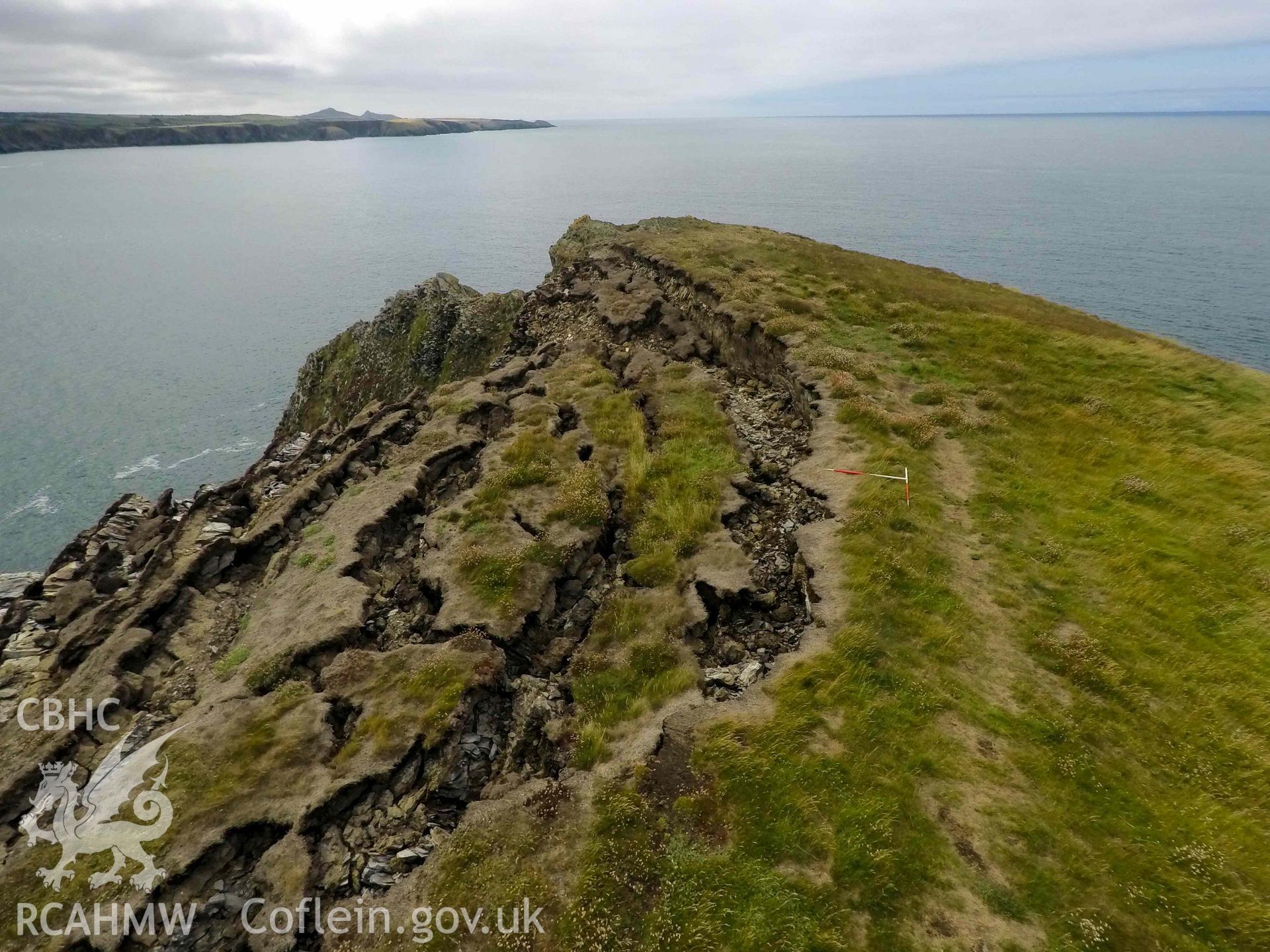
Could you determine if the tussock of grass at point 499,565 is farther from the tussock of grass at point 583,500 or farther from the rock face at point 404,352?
the rock face at point 404,352

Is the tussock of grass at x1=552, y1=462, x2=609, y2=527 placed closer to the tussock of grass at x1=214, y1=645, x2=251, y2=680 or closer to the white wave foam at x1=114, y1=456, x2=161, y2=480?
the tussock of grass at x1=214, y1=645, x2=251, y2=680

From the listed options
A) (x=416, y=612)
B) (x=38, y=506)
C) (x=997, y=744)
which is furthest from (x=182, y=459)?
(x=997, y=744)

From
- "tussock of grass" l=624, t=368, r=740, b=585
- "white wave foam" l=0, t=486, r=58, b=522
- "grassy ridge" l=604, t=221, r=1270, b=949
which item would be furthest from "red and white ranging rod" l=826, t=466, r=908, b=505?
"white wave foam" l=0, t=486, r=58, b=522

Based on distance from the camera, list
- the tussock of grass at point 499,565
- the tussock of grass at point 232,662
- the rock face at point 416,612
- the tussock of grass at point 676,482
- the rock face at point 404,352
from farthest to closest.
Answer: the rock face at point 404,352 → the tussock of grass at point 676,482 → the tussock of grass at point 499,565 → the tussock of grass at point 232,662 → the rock face at point 416,612

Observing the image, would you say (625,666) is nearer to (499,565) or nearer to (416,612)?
(499,565)

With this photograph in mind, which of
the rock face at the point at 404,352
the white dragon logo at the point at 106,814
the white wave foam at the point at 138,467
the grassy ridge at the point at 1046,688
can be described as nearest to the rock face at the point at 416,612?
the white dragon logo at the point at 106,814

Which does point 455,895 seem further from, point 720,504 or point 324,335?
point 324,335
